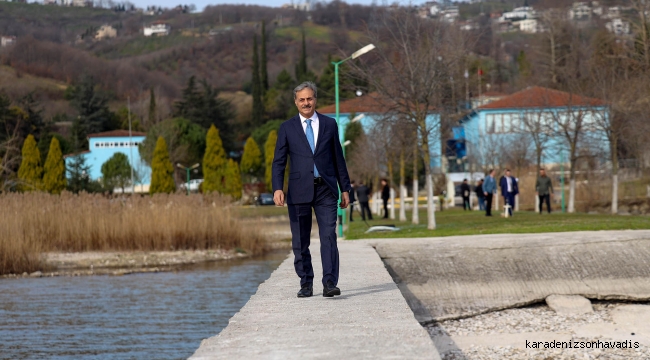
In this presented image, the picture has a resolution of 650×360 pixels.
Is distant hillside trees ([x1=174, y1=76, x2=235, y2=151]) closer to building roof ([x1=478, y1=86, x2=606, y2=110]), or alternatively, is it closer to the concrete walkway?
building roof ([x1=478, y1=86, x2=606, y2=110])

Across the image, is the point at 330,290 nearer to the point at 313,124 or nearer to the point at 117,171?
the point at 313,124

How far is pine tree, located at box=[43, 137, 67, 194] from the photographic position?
70.3m

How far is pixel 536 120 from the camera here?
164 ft

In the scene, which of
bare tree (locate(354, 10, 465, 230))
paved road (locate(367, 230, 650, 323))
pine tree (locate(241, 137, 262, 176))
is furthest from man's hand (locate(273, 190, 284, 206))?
pine tree (locate(241, 137, 262, 176))

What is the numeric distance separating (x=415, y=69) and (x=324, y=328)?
23737mm

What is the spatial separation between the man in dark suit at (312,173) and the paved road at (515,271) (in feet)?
17.0

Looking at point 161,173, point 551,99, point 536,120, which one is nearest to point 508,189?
point 551,99

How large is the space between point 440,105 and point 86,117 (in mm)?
77626

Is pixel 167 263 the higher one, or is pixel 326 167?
pixel 326 167

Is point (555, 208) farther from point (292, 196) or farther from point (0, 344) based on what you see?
point (292, 196)

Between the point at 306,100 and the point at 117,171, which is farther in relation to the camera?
the point at 117,171

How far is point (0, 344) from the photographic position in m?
17.1

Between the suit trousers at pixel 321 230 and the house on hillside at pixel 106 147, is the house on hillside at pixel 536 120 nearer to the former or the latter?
the suit trousers at pixel 321 230

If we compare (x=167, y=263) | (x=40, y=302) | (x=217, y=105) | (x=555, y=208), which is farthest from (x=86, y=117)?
(x=40, y=302)
